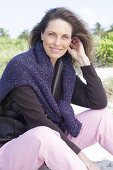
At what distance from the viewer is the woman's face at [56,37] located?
94.2 inches

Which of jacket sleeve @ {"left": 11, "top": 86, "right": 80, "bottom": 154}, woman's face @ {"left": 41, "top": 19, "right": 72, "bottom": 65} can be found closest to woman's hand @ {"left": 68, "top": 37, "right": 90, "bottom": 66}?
woman's face @ {"left": 41, "top": 19, "right": 72, "bottom": 65}

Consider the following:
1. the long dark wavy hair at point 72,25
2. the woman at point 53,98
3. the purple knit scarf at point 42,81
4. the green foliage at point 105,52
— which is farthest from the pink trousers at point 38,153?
the green foliage at point 105,52

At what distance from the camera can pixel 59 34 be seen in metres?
2.39

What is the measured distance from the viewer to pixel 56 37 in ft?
7.91

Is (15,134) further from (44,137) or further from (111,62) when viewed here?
(111,62)

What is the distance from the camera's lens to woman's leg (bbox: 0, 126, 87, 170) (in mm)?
1873

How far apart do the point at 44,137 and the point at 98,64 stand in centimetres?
678

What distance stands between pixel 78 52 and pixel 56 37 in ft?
1.47

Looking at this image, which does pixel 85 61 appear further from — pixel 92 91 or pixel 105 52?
pixel 105 52

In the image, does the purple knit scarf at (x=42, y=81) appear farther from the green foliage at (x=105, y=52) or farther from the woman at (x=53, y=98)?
the green foliage at (x=105, y=52)

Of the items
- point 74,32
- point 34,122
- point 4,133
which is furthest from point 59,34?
point 4,133

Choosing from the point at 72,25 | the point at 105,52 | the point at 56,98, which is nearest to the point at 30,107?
the point at 56,98

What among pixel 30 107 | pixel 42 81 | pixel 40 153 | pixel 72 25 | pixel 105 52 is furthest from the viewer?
pixel 105 52

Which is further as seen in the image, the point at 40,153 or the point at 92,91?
the point at 92,91
